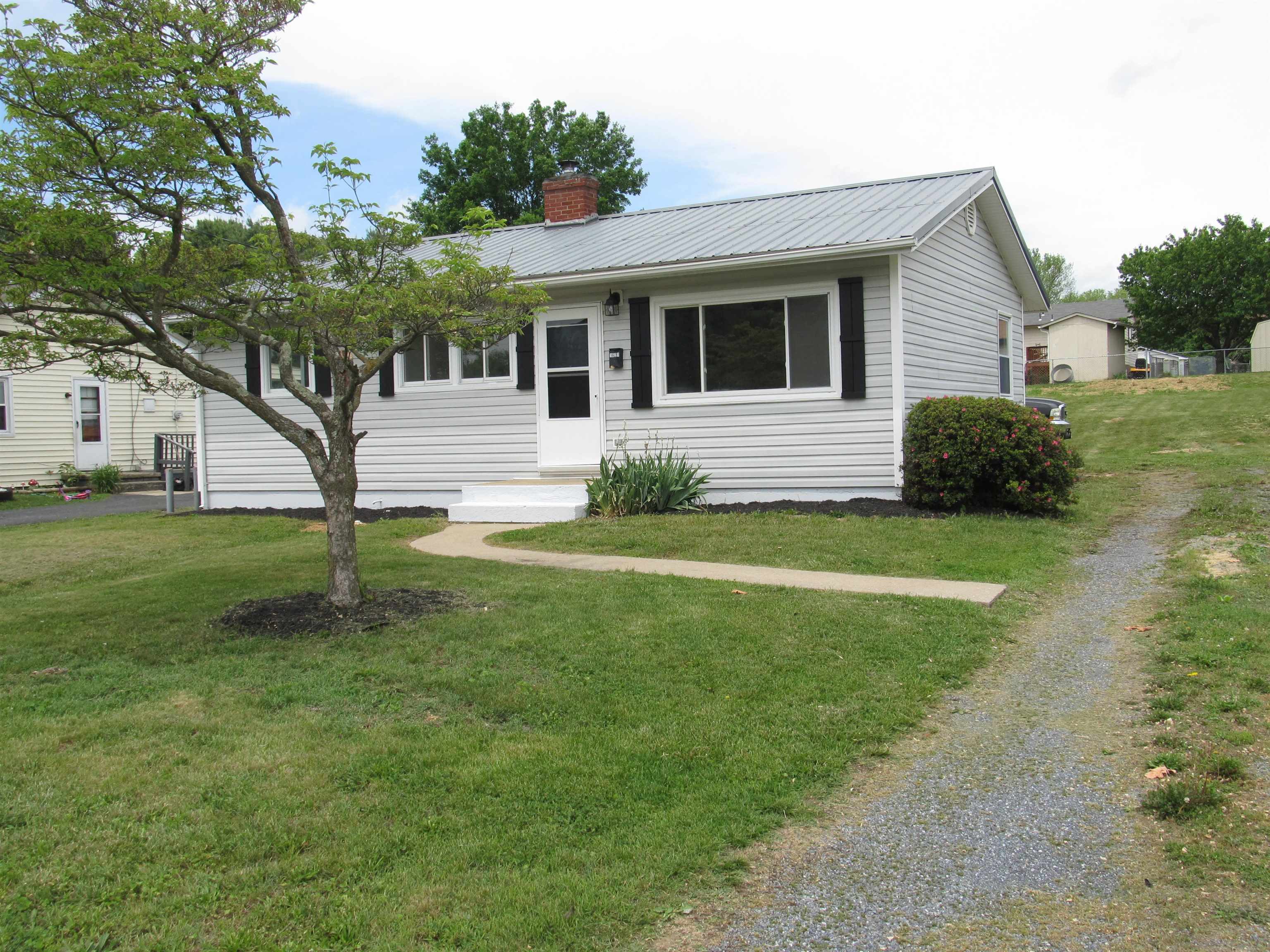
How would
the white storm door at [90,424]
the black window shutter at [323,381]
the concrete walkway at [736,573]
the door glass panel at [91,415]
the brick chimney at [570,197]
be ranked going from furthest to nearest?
the door glass panel at [91,415]
the white storm door at [90,424]
the brick chimney at [570,197]
the black window shutter at [323,381]
the concrete walkway at [736,573]

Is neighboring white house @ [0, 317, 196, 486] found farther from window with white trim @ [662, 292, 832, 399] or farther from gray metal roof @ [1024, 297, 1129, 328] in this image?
gray metal roof @ [1024, 297, 1129, 328]

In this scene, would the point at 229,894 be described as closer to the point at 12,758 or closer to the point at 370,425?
the point at 12,758

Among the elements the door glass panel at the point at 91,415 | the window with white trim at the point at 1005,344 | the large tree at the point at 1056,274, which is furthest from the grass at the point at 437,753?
the large tree at the point at 1056,274

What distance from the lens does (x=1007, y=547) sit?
898 centimetres

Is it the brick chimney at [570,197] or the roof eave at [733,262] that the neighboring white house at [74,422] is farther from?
the roof eave at [733,262]

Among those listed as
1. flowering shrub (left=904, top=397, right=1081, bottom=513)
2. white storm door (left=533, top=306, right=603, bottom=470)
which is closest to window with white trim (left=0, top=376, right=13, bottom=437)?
white storm door (left=533, top=306, right=603, bottom=470)

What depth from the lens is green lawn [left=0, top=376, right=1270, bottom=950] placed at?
3084 mm

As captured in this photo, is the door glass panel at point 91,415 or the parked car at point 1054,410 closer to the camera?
the parked car at point 1054,410

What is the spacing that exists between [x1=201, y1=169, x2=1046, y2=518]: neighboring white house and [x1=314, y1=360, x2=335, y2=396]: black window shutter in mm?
80

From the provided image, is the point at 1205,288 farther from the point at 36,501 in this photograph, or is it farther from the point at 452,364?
the point at 36,501

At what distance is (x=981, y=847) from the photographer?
3502 mm

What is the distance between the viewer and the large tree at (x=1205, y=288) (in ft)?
146

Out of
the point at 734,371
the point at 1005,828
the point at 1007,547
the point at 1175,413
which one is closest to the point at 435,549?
the point at 734,371

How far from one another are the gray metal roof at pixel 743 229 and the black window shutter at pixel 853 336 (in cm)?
62
